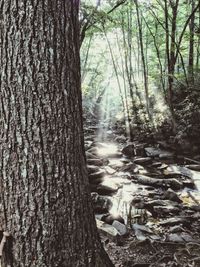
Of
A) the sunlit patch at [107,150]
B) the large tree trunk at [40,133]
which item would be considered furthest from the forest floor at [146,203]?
the large tree trunk at [40,133]

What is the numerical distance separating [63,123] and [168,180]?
5.63m

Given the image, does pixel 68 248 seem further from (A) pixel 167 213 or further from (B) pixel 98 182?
(B) pixel 98 182

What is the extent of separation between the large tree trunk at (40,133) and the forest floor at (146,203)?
4.83ft

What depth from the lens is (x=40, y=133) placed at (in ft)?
6.27

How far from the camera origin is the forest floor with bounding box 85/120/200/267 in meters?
3.59

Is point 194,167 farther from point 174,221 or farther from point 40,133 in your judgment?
point 40,133

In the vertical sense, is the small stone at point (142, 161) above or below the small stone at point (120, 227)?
above

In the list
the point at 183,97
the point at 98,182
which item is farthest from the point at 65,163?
the point at 183,97

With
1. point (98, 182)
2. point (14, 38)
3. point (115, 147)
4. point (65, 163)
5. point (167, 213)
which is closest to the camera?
point (14, 38)

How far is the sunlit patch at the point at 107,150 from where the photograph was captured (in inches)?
385

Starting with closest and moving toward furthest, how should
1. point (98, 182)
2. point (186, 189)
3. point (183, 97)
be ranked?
point (98, 182) < point (186, 189) < point (183, 97)

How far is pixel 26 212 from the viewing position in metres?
1.93

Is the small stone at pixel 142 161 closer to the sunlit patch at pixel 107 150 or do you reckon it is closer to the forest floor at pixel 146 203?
the forest floor at pixel 146 203

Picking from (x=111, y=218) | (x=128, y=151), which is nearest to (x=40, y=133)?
(x=111, y=218)
